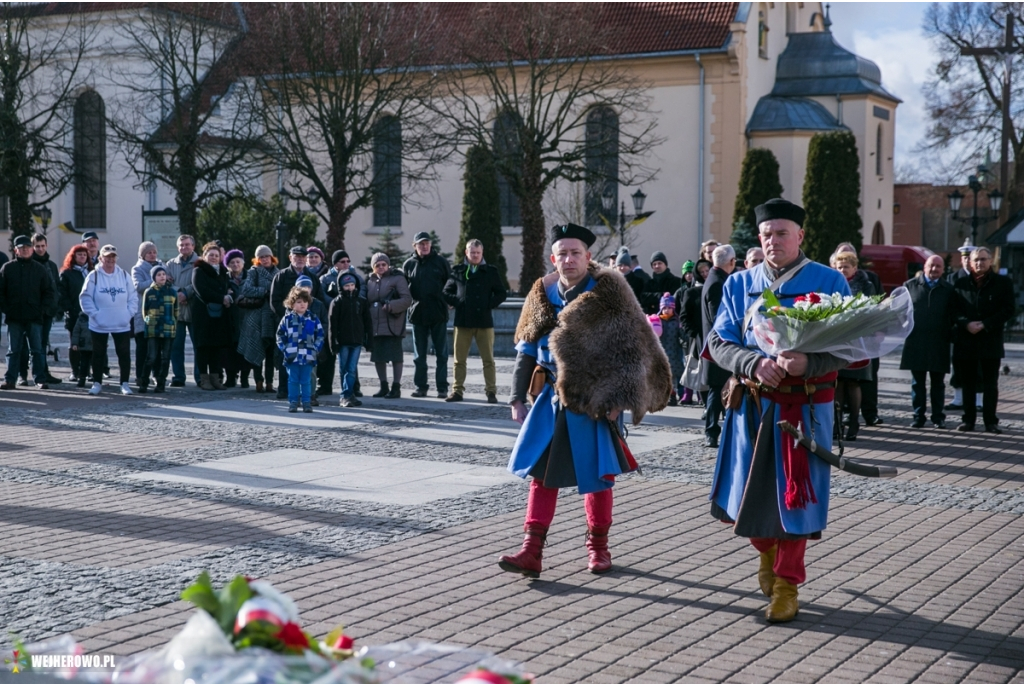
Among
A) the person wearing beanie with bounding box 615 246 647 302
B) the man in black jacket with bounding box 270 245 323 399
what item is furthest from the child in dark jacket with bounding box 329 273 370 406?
the person wearing beanie with bounding box 615 246 647 302

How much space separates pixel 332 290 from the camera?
615 inches

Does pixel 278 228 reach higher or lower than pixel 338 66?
lower

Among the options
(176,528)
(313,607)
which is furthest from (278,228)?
(313,607)

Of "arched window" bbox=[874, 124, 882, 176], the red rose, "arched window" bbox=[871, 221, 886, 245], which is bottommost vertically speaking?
the red rose

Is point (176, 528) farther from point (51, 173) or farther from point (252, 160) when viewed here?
point (51, 173)

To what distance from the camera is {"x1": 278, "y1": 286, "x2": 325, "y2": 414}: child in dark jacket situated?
1405 centimetres

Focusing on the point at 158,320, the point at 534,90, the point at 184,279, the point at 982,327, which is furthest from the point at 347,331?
the point at 534,90

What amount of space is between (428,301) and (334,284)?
4.06ft

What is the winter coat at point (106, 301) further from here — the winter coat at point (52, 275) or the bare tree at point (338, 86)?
the bare tree at point (338, 86)

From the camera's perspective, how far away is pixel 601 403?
257 inches

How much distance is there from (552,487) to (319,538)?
1699 mm

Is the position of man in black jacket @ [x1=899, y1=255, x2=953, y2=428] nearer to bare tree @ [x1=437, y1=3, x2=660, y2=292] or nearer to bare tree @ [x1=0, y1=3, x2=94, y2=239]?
bare tree @ [x1=437, y1=3, x2=660, y2=292]

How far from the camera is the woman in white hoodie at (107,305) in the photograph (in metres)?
15.5

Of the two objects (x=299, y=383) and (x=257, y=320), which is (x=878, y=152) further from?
(x=299, y=383)
